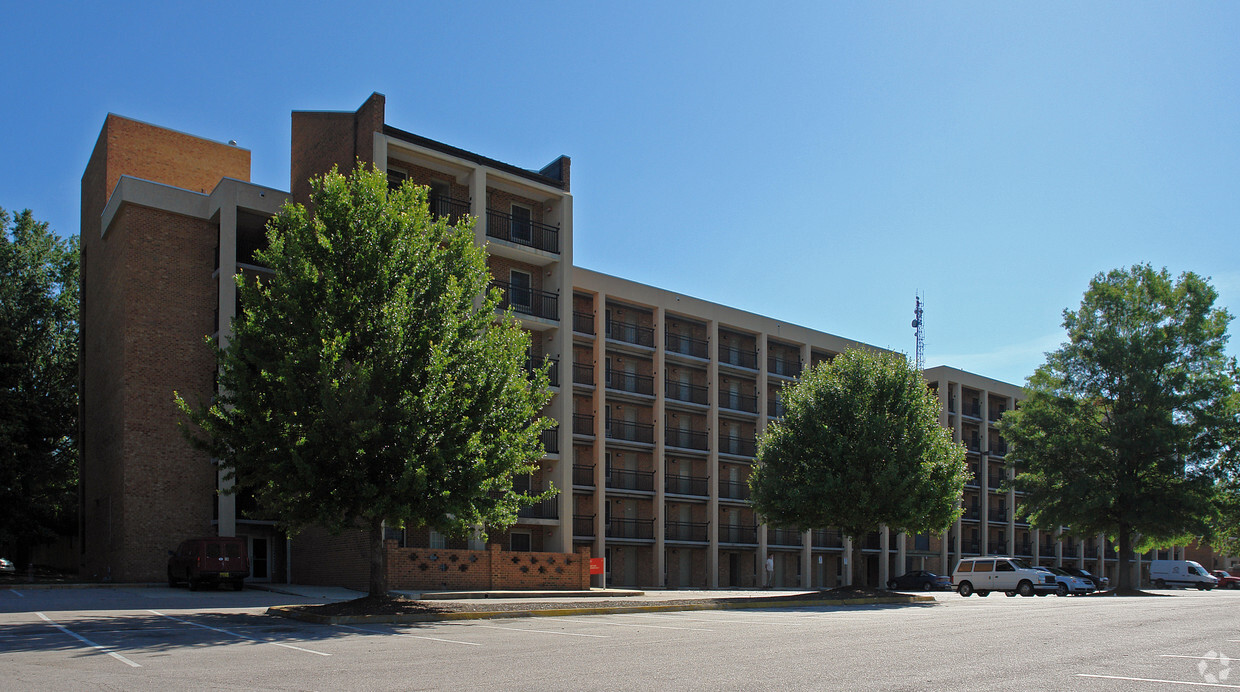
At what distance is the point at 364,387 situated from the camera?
1956 centimetres

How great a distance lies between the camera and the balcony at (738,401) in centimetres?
5362

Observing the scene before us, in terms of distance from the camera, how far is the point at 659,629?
1719cm

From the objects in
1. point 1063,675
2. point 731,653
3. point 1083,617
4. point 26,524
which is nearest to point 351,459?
point 731,653

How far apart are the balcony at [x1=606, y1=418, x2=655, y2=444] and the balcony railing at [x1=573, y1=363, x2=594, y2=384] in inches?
116

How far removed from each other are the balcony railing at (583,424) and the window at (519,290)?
877cm

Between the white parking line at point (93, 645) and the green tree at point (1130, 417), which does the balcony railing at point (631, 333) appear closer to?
the green tree at point (1130, 417)

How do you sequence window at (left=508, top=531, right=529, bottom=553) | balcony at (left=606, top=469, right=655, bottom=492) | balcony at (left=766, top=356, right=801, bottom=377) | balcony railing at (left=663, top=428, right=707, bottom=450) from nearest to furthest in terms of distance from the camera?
window at (left=508, top=531, right=529, bottom=553), balcony at (left=606, top=469, right=655, bottom=492), balcony railing at (left=663, top=428, right=707, bottom=450), balcony at (left=766, top=356, right=801, bottom=377)

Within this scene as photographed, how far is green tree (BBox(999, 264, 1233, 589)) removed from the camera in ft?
140

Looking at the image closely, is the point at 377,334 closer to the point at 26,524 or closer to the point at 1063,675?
the point at 1063,675

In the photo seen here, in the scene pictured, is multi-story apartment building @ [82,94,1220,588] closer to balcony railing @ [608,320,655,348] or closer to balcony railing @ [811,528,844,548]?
balcony railing @ [608,320,655,348]

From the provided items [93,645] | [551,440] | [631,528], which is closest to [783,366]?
[631,528]

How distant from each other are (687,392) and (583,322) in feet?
27.1
